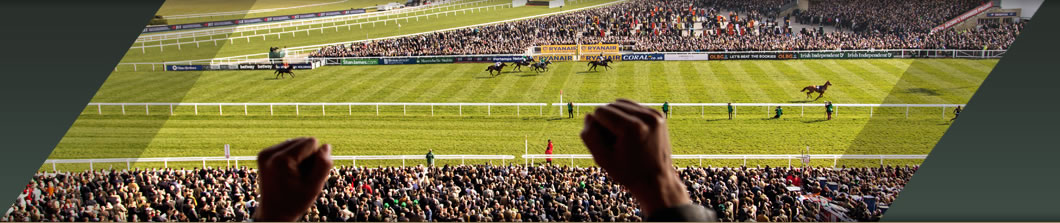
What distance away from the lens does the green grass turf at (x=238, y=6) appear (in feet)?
167

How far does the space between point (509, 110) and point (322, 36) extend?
26.4 m

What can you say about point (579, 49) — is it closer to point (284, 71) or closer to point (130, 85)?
point (284, 71)

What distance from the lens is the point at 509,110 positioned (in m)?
28.8

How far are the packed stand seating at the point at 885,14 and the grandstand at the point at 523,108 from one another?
167 millimetres

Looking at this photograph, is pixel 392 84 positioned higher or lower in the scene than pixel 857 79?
higher

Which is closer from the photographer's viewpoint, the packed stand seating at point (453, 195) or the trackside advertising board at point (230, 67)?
the packed stand seating at point (453, 195)

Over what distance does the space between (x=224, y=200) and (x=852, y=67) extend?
31.2 m

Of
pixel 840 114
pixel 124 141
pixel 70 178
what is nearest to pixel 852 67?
pixel 840 114

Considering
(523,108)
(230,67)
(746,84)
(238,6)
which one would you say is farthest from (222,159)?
(238,6)

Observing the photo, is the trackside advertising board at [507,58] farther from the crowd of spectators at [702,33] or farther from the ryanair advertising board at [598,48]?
the ryanair advertising board at [598,48]

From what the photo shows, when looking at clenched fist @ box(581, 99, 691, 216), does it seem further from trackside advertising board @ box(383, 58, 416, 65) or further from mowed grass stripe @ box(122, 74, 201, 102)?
trackside advertising board @ box(383, 58, 416, 65)

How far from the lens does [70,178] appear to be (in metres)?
15.7

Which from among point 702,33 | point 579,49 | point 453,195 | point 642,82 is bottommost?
point 453,195

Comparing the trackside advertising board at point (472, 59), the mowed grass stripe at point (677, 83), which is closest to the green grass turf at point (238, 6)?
the trackside advertising board at point (472, 59)
